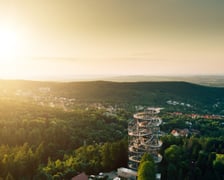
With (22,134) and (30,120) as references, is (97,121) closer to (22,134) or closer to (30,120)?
(30,120)

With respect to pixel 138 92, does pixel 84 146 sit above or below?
below

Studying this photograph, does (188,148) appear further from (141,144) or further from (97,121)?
(97,121)

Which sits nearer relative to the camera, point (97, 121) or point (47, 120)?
point (47, 120)

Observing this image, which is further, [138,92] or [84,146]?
[138,92]

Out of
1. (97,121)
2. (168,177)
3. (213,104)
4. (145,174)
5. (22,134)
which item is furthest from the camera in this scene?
(213,104)

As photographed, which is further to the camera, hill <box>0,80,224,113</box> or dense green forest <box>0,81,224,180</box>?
hill <box>0,80,224,113</box>

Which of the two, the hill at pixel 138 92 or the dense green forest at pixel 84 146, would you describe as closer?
the dense green forest at pixel 84 146

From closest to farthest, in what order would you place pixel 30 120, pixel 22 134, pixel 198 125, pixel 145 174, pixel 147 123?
pixel 145 174 → pixel 147 123 → pixel 22 134 → pixel 30 120 → pixel 198 125

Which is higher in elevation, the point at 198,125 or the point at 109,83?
the point at 109,83

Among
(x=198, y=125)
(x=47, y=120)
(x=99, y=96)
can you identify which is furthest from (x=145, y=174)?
(x=99, y=96)

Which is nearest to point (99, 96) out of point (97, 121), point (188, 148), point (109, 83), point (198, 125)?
point (109, 83)
